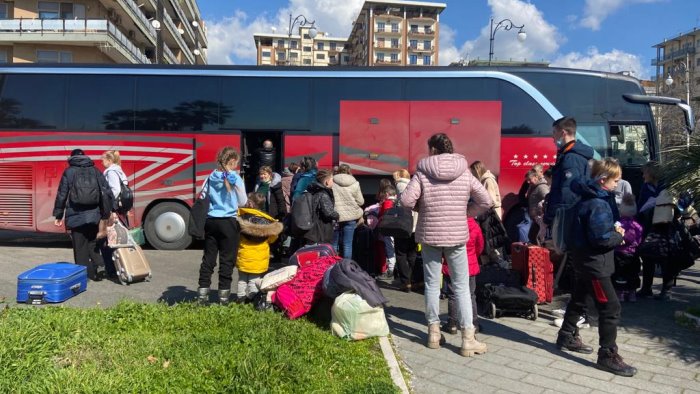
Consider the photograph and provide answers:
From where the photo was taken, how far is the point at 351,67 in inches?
456

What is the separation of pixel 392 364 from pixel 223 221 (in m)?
2.76

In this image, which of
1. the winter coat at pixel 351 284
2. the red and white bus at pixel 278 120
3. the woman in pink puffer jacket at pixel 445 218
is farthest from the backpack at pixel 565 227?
the red and white bus at pixel 278 120

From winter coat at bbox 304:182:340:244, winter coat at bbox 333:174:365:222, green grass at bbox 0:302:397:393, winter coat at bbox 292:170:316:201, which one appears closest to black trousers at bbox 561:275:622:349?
green grass at bbox 0:302:397:393

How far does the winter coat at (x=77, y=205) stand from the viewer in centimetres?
779

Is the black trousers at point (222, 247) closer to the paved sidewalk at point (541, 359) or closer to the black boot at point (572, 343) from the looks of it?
the paved sidewalk at point (541, 359)

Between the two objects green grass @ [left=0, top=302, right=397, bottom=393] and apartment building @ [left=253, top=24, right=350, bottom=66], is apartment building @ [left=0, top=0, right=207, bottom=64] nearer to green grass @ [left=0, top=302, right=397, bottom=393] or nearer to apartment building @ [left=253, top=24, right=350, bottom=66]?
green grass @ [left=0, top=302, right=397, bottom=393]

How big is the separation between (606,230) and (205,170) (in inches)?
333

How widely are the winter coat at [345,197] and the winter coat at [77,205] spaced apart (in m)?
3.40

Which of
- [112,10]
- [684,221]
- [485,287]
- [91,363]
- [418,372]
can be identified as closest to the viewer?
[91,363]

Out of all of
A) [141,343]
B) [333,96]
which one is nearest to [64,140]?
[333,96]

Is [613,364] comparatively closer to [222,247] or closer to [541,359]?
[541,359]

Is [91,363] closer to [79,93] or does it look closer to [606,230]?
[606,230]

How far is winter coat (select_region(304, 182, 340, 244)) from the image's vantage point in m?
7.85

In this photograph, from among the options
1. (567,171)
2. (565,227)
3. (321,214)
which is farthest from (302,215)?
(565,227)
